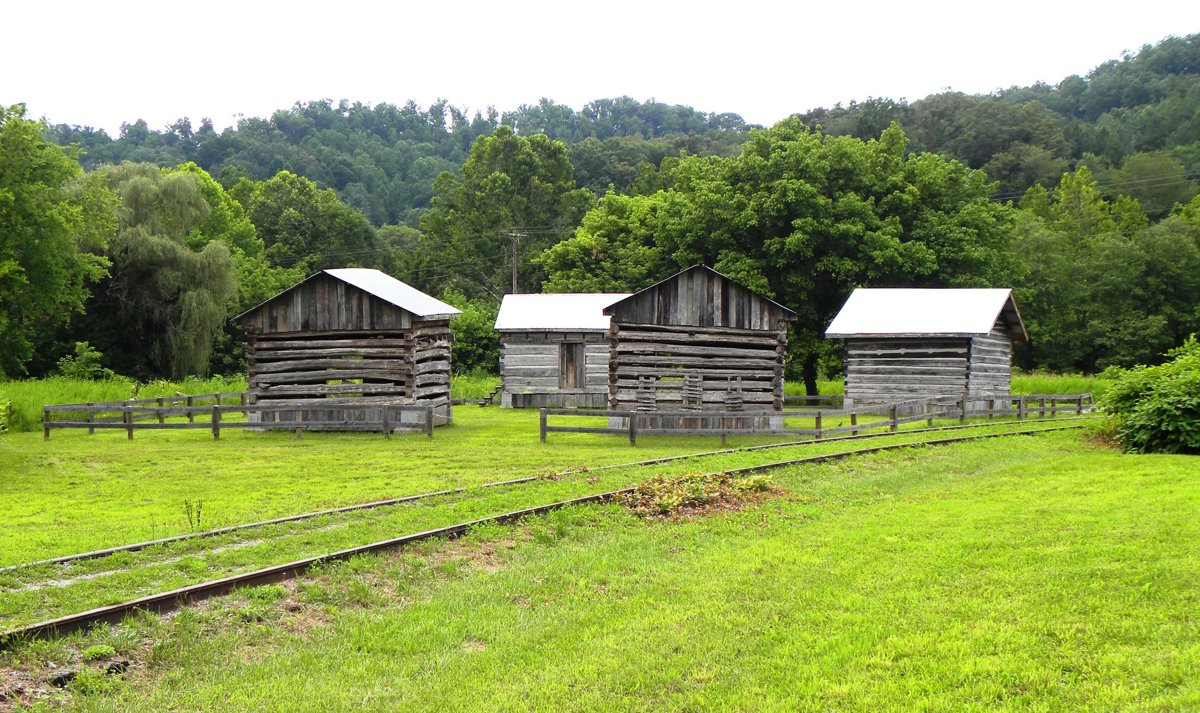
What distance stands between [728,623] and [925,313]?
1120 inches

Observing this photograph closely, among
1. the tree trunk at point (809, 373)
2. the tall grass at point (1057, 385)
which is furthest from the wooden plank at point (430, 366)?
the tall grass at point (1057, 385)

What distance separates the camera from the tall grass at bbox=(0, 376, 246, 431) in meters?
28.1

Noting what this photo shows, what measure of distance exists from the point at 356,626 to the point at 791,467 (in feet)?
36.8

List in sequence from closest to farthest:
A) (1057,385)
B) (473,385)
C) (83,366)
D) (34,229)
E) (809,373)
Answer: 1. (34,229)
2. (1057,385)
3. (83,366)
4. (809,373)
5. (473,385)

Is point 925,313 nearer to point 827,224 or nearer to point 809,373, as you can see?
point 827,224

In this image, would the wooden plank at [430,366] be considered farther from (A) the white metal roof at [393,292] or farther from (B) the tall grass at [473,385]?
(B) the tall grass at [473,385]

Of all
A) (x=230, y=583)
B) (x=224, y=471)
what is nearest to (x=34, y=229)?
(x=224, y=471)

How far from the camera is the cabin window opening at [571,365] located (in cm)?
4066

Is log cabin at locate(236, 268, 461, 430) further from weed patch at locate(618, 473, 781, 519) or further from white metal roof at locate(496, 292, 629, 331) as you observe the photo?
weed patch at locate(618, 473, 781, 519)

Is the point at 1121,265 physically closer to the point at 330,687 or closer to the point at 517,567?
the point at 517,567

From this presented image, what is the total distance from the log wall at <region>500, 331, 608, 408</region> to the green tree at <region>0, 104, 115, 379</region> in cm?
1750

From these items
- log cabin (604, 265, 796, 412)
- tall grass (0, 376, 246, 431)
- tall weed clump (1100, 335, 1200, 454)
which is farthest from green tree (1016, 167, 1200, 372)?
tall grass (0, 376, 246, 431)

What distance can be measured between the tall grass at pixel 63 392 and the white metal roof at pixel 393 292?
9362mm

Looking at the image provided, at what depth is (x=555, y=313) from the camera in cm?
4184
